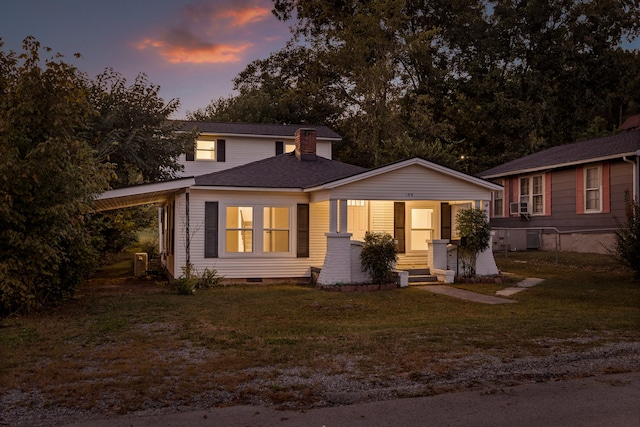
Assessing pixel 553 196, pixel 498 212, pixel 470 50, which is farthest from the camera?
pixel 470 50

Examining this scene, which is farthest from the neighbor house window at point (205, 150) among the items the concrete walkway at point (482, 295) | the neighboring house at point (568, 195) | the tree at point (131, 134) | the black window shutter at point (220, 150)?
the concrete walkway at point (482, 295)

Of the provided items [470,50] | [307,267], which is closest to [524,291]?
[307,267]

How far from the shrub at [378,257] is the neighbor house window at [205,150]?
16.6 m

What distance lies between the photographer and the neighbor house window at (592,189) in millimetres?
23094

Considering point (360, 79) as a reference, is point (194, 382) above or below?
below

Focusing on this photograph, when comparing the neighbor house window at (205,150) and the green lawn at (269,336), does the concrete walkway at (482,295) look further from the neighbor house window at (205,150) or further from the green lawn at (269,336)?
the neighbor house window at (205,150)

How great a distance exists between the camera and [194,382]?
21.0ft

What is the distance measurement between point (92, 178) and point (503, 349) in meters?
8.55

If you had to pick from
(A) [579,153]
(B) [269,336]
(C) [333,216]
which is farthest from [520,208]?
(B) [269,336]

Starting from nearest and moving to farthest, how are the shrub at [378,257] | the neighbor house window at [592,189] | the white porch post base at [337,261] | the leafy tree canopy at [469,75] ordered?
the shrub at [378,257] < the white porch post base at [337,261] < the neighbor house window at [592,189] < the leafy tree canopy at [469,75]

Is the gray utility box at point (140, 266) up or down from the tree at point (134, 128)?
down

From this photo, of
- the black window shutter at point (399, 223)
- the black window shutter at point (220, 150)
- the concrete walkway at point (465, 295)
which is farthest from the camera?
the black window shutter at point (220, 150)

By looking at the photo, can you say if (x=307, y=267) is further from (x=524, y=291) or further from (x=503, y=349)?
(x=503, y=349)

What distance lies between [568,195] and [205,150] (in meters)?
17.2
